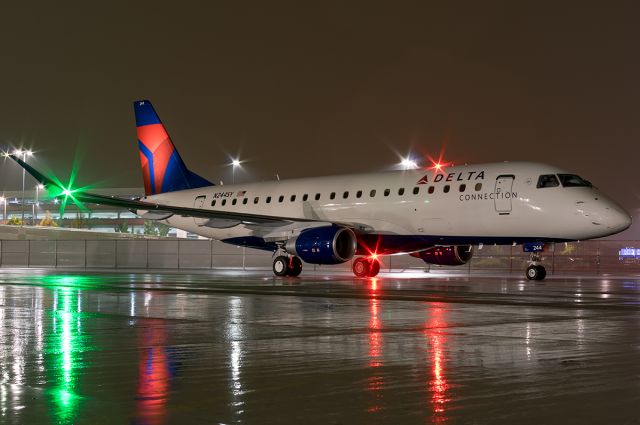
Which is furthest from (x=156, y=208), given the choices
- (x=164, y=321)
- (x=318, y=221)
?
(x=164, y=321)

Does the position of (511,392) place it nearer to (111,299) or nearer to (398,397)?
(398,397)

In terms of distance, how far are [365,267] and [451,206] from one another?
17.9 ft

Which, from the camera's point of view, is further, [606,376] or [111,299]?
[111,299]

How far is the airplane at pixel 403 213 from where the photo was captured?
99.5ft

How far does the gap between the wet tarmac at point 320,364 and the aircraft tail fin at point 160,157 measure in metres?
26.2

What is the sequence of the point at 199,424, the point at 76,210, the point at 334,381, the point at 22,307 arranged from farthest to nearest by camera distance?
the point at 76,210 < the point at 22,307 < the point at 334,381 < the point at 199,424

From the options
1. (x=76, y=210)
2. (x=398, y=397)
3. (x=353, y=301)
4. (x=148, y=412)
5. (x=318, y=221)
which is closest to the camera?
(x=148, y=412)

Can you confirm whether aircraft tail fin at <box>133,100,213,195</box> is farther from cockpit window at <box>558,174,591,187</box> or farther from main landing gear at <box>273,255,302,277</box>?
cockpit window at <box>558,174,591,187</box>

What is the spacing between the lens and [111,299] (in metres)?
20.7

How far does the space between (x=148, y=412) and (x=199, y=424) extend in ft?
2.12

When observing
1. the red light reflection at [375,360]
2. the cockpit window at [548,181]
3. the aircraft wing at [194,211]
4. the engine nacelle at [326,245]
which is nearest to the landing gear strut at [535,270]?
the cockpit window at [548,181]

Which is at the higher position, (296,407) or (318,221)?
(318,221)

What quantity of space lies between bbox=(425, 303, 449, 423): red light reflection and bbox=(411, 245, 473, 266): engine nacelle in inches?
789

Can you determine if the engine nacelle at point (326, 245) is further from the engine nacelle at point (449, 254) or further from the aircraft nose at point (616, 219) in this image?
the aircraft nose at point (616, 219)
